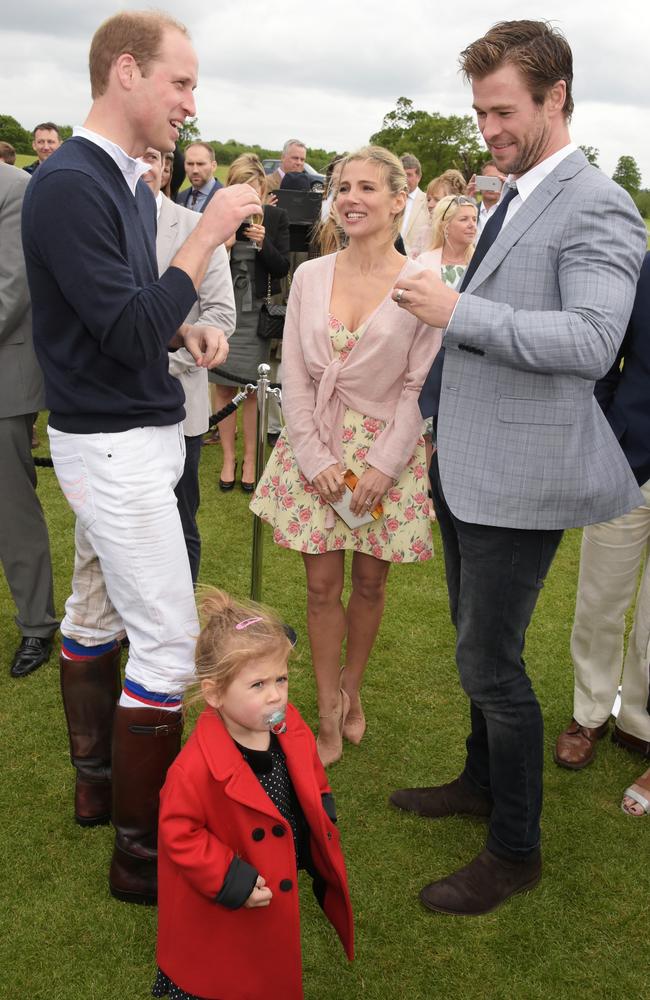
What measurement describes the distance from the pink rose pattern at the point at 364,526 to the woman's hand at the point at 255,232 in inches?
124

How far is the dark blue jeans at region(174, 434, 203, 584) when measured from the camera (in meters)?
3.48

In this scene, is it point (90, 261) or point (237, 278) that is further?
point (237, 278)

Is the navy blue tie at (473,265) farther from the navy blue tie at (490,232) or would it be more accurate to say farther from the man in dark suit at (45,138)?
the man in dark suit at (45,138)

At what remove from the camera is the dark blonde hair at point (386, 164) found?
2816 mm

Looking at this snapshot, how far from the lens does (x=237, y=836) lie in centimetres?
199

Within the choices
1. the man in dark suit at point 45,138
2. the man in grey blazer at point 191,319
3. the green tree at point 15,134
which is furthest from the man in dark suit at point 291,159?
the green tree at point 15,134

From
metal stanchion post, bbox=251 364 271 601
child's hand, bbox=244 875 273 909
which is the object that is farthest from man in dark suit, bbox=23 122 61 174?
child's hand, bbox=244 875 273 909

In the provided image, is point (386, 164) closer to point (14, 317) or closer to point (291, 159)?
point (14, 317)

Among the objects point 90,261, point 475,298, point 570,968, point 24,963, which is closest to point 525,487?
point 475,298

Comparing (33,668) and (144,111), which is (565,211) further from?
(33,668)

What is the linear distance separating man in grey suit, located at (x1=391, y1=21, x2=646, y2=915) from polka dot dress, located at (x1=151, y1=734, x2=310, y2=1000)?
568mm

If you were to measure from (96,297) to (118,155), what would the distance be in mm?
386

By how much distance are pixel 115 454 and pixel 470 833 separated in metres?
1.68

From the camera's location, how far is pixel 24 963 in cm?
231
